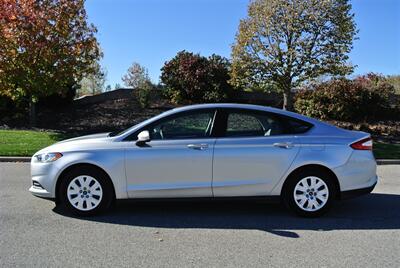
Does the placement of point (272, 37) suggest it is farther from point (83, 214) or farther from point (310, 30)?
point (83, 214)

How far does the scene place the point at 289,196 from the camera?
6.07m

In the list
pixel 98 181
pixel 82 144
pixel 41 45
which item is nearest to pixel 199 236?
pixel 98 181

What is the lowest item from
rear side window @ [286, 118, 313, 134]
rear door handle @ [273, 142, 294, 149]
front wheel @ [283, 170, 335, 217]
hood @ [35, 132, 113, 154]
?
front wheel @ [283, 170, 335, 217]

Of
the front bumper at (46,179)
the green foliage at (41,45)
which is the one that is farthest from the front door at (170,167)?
the green foliage at (41,45)

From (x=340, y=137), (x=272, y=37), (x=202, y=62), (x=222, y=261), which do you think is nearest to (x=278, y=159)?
(x=340, y=137)

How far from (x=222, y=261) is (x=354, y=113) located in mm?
16444

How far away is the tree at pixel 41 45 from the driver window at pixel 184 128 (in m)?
11.7

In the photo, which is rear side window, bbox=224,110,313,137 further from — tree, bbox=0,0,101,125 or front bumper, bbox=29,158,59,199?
tree, bbox=0,0,101,125

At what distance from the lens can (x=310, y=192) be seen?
6.04 metres

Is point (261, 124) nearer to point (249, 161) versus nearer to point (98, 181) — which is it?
point (249, 161)

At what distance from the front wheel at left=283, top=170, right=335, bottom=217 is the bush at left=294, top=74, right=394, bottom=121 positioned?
1374 cm

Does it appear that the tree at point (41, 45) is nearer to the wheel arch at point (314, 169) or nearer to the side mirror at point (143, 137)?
the side mirror at point (143, 137)

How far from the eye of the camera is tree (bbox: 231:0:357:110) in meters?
16.9

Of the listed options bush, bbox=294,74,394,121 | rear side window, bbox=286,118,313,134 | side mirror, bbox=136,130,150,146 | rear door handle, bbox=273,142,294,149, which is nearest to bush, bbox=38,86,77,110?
bush, bbox=294,74,394,121
